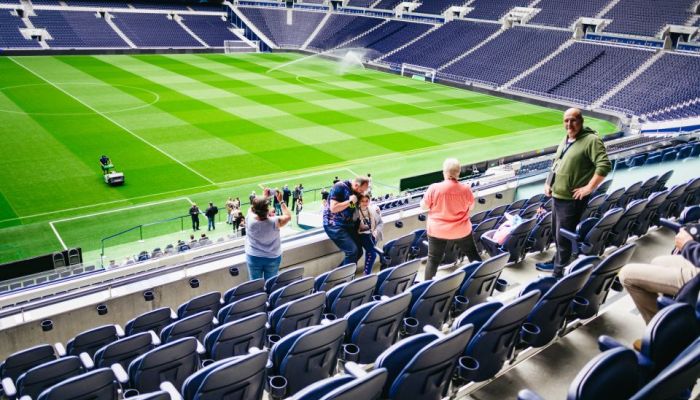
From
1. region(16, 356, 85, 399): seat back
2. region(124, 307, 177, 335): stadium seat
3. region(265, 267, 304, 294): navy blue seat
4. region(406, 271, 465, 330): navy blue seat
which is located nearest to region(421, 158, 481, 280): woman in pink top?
region(406, 271, 465, 330): navy blue seat

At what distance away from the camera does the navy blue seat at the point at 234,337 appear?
4707 mm

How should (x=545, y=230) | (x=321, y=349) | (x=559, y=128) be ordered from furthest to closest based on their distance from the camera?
(x=559, y=128) → (x=545, y=230) → (x=321, y=349)

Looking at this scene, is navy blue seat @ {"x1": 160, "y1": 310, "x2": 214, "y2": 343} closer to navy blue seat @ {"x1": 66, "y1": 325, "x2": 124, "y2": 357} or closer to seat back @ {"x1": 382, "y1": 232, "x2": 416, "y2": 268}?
navy blue seat @ {"x1": 66, "y1": 325, "x2": 124, "y2": 357}

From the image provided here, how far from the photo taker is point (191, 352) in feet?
14.8

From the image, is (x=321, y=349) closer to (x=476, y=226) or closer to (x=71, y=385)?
(x=71, y=385)

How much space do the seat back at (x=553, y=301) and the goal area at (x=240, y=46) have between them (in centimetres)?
5486

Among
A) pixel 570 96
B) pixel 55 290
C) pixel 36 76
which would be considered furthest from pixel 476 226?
pixel 36 76

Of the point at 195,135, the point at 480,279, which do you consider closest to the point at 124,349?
the point at 480,279

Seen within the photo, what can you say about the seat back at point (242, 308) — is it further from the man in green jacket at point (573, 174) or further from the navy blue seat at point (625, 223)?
the navy blue seat at point (625, 223)

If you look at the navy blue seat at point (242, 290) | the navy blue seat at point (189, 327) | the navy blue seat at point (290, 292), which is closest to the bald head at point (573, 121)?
the navy blue seat at point (290, 292)

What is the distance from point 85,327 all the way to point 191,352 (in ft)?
9.37

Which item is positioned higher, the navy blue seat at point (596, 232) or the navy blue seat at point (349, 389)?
the navy blue seat at point (349, 389)

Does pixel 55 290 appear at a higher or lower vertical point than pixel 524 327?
lower

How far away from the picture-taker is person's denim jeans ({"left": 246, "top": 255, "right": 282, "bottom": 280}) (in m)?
7.05
